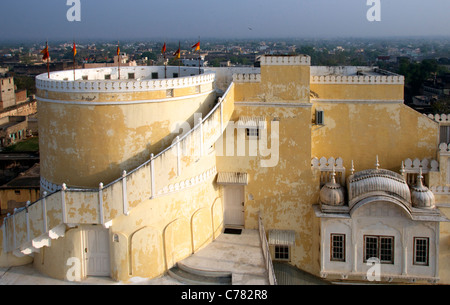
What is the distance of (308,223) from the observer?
18.6m

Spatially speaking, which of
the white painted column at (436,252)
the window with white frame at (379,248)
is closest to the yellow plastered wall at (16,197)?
the window with white frame at (379,248)

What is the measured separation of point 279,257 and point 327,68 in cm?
983

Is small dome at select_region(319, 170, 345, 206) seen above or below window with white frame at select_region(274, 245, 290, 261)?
above

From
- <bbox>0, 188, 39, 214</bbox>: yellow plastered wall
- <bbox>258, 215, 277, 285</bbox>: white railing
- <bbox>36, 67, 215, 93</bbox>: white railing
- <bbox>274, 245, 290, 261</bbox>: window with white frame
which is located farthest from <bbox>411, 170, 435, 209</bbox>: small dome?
<bbox>0, 188, 39, 214</bbox>: yellow plastered wall

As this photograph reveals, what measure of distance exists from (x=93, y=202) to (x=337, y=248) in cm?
934

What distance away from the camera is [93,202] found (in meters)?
14.3

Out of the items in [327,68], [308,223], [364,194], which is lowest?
[308,223]

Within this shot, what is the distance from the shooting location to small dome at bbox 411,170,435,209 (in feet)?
55.9

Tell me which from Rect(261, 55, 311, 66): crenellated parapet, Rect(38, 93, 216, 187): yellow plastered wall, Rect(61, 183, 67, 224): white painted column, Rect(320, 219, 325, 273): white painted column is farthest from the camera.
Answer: Rect(261, 55, 311, 66): crenellated parapet

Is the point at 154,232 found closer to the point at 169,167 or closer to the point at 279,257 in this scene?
the point at 169,167

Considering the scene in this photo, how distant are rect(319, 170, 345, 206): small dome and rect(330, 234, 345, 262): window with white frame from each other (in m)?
1.29

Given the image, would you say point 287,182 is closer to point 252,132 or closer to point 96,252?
point 252,132

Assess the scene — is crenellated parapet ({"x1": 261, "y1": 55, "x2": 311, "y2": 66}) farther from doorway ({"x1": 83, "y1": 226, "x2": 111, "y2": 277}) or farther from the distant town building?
the distant town building
